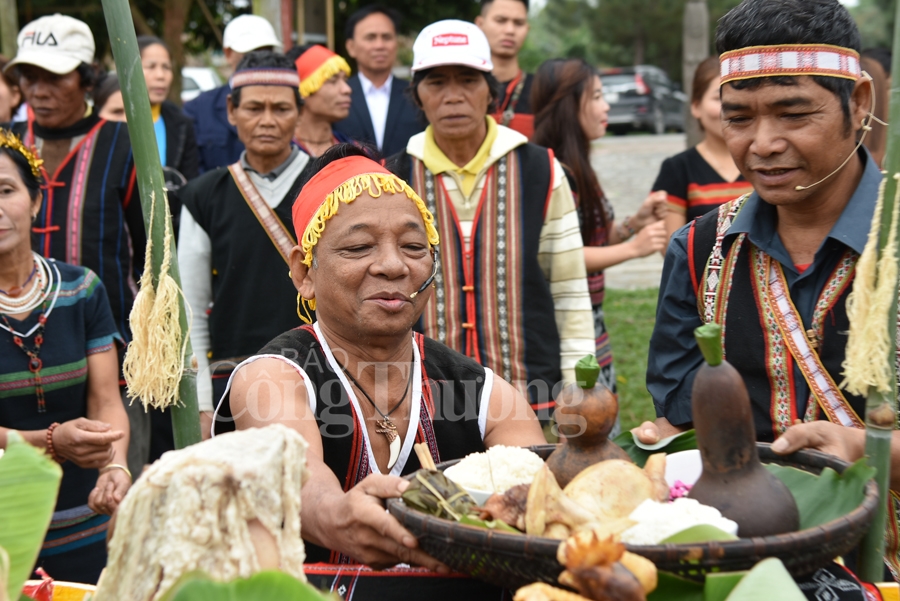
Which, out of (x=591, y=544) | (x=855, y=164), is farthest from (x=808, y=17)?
(x=591, y=544)

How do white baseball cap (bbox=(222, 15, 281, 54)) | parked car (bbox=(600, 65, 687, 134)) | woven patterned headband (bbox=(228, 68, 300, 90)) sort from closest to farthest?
woven patterned headband (bbox=(228, 68, 300, 90))
white baseball cap (bbox=(222, 15, 281, 54))
parked car (bbox=(600, 65, 687, 134))

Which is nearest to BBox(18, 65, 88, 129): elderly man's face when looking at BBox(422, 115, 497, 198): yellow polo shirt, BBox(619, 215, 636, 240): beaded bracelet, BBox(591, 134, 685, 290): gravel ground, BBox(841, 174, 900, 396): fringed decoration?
BBox(422, 115, 497, 198): yellow polo shirt

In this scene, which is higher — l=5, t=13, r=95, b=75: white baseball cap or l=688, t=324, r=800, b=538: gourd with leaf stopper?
l=5, t=13, r=95, b=75: white baseball cap

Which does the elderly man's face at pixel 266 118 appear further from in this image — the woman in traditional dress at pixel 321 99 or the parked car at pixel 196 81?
the parked car at pixel 196 81

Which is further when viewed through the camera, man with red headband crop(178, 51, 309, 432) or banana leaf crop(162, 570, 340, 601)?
man with red headband crop(178, 51, 309, 432)

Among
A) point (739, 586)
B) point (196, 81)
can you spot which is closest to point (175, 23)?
point (196, 81)

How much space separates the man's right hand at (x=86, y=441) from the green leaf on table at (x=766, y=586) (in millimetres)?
1786

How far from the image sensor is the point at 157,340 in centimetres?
192

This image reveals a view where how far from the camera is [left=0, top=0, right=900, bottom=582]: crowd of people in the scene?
217 centimetres

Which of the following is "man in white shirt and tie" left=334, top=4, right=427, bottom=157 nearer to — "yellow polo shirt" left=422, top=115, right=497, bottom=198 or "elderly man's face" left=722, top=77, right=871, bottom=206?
"yellow polo shirt" left=422, top=115, right=497, bottom=198

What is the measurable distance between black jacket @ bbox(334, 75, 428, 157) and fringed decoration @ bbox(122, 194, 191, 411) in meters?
3.68

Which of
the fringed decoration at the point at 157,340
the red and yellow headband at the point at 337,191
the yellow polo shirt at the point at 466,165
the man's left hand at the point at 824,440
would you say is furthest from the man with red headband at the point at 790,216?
the yellow polo shirt at the point at 466,165

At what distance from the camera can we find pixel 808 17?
2104 mm

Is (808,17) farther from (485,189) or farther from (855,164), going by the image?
(485,189)
